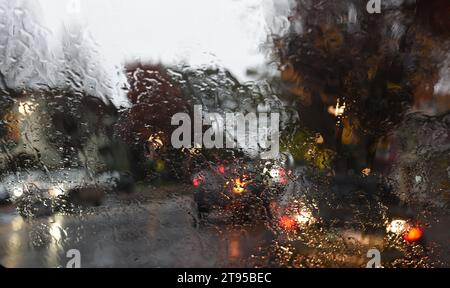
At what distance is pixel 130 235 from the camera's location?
177cm

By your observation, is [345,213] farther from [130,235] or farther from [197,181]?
[130,235]

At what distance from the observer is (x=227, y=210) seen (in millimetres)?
1861

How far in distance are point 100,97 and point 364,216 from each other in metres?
1.66

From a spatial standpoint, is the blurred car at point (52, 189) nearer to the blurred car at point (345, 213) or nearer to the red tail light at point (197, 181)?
the red tail light at point (197, 181)

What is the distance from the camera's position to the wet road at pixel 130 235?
5.49 feet

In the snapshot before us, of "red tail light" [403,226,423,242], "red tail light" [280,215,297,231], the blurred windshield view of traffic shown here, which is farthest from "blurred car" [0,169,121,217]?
"red tail light" [403,226,423,242]

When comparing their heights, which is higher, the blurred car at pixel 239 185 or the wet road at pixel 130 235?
the blurred car at pixel 239 185

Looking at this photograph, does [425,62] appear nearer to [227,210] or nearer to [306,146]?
[306,146]

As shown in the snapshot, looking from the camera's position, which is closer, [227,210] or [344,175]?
[344,175]

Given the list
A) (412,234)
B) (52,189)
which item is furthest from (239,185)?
(52,189)

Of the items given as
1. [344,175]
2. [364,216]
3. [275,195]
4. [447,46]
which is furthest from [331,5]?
[364,216]

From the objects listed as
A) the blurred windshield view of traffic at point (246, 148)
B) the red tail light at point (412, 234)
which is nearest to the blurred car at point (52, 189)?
the blurred windshield view of traffic at point (246, 148)

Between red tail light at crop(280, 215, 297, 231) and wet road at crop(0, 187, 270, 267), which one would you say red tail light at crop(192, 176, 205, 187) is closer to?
wet road at crop(0, 187, 270, 267)

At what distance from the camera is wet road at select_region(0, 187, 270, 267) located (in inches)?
65.9
